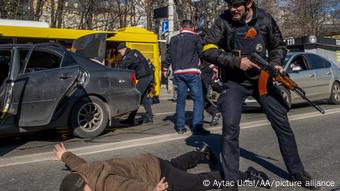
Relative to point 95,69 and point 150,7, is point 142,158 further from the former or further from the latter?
point 150,7

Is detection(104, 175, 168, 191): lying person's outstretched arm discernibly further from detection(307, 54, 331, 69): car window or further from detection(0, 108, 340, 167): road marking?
detection(307, 54, 331, 69): car window

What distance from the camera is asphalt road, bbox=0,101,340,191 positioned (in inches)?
217

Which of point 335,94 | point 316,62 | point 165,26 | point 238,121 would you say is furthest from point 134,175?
point 165,26

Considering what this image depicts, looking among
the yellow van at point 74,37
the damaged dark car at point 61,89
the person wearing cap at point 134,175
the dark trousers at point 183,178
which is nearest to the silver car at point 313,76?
the yellow van at point 74,37

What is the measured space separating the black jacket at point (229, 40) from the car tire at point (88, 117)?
3.79 metres

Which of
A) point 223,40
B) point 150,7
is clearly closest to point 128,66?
point 223,40

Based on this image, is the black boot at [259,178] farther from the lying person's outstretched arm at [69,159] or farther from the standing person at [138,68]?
the standing person at [138,68]

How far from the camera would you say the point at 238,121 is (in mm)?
4730

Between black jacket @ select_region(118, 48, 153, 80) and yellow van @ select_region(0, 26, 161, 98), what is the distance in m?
2.35

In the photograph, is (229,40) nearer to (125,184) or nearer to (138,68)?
(125,184)

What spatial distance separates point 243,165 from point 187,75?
2.80 meters

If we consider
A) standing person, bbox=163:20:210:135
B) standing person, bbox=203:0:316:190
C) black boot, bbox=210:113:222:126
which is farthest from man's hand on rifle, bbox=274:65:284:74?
black boot, bbox=210:113:222:126

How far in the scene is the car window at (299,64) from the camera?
12.4 metres

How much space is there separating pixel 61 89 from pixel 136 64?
2.63 m
